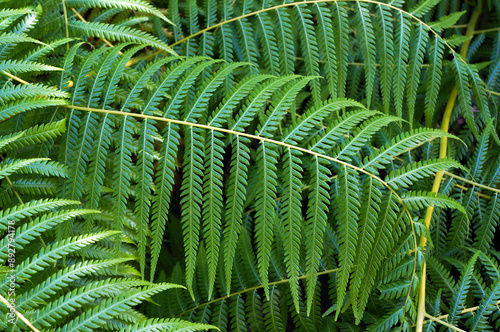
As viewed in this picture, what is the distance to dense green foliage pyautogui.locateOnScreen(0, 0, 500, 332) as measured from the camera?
1.16m

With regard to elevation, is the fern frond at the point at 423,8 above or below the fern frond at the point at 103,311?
above

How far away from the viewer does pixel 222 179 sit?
1.27m

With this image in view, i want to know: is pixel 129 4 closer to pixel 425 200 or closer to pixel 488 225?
pixel 425 200

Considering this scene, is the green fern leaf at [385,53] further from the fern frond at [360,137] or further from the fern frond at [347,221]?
the fern frond at [347,221]

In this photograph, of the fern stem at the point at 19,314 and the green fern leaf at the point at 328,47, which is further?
the green fern leaf at the point at 328,47

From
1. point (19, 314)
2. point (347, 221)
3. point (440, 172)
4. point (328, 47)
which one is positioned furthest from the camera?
point (440, 172)

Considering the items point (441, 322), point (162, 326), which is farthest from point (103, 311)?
point (441, 322)

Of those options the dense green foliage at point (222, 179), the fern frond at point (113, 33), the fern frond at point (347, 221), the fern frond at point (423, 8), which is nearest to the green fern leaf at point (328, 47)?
the dense green foliage at point (222, 179)

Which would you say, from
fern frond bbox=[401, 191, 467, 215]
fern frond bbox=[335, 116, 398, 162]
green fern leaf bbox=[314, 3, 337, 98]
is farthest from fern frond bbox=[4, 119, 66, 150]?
fern frond bbox=[401, 191, 467, 215]

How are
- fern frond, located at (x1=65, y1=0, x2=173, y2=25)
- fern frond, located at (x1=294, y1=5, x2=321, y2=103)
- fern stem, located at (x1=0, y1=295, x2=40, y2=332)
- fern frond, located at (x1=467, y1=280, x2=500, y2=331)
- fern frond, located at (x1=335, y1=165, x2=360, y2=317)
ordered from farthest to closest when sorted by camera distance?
fern frond, located at (x1=294, y1=5, x2=321, y2=103) → fern frond, located at (x1=65, y1=0, x2=173, y2=25) → fern frond, located at (x1=467, y1=280, x2=500, y2=331) → fern frond, located at (x1=335, y1=165, x2=360, y2=317) → fern stem, located at (x1=0, y1=295, x2=40, y2=332)

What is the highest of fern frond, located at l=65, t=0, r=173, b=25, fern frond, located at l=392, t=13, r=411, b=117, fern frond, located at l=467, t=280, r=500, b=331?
fern frond, located at l=65, t=0, r=173, b=25

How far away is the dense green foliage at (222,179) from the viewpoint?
3.79 ft

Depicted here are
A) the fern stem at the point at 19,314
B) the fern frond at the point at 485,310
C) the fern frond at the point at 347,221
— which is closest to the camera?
the fern stem at the point at 19,314

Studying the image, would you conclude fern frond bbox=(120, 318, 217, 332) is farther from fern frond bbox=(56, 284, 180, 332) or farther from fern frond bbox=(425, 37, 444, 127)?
fern frond bbox=(425, 37, 444, 127)
